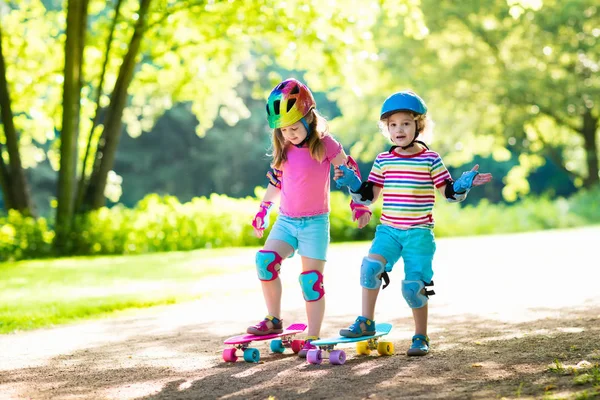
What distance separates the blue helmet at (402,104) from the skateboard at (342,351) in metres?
1.37

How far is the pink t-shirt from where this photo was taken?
18.0 feet

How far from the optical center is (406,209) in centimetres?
526

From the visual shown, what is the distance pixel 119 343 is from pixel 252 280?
481 cm

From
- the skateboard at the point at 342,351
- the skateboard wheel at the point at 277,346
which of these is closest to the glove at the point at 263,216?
the skateboard wheel at the point at 277,346

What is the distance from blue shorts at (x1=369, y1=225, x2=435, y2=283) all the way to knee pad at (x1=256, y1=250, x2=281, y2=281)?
61cm

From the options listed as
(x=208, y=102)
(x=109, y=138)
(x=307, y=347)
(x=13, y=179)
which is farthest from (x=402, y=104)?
(x=208, y=102)

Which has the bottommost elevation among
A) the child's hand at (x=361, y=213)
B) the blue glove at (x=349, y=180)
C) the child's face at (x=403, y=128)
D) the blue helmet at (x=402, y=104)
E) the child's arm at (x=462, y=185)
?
the child's hand at (x=361, y=213)

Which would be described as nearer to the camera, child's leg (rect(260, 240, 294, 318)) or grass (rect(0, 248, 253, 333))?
child's leg (rect(260, 240, 294, 318))

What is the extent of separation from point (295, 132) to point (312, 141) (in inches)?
5.0

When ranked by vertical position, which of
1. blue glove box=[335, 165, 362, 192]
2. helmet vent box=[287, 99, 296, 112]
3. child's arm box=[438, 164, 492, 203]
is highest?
helmet vent box=[287, 99, 296, 112]

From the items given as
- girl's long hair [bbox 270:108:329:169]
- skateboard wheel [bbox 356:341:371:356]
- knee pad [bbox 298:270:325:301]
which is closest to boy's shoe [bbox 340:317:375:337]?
skateboard wheel [bbox 356:341:371:356]

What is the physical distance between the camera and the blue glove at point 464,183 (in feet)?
16.5

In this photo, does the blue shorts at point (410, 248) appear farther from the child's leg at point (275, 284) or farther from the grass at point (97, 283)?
the grass at point (97, 283)

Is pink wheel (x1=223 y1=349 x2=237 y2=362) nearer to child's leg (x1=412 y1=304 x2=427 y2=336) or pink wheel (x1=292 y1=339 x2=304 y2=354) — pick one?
pink wheel (x1=292 y1=339 x2=304 y2=354)
